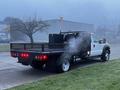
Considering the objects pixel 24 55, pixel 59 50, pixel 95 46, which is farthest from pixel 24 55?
pixel 95 46

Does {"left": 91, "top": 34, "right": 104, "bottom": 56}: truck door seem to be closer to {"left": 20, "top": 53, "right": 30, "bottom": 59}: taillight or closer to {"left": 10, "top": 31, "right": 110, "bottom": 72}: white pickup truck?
{"left": 10, "top": 31, "right": 110, "bottom": 72}: white pickup truck

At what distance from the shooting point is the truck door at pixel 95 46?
12.3 m

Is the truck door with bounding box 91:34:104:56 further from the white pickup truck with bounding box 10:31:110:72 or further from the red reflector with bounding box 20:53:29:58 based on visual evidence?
the red reflector with bounding box 20:53:29:58

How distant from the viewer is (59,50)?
1069 centimetres

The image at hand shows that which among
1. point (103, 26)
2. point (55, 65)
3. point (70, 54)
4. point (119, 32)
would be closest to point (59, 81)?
point (55, 65)

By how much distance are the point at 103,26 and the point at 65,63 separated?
44.3 metres

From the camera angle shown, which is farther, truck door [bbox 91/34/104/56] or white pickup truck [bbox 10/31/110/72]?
truck door [bbox 91/34/104/56]

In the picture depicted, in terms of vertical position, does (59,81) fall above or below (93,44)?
below

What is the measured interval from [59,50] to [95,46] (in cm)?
272

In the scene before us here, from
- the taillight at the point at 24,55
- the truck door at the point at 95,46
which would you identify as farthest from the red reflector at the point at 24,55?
the truck door at the point at 95,46

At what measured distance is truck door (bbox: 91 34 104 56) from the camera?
40.4ft

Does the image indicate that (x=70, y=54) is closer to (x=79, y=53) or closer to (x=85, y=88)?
(x=79, y=53)

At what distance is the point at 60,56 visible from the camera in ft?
34.2

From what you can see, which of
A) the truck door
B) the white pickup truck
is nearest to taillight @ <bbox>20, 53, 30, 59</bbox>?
the white pickup truck
